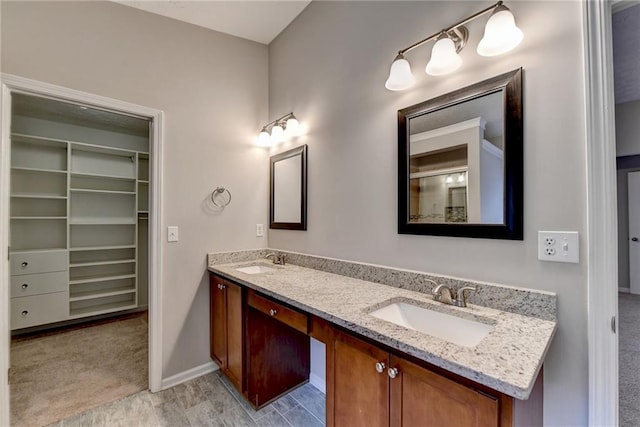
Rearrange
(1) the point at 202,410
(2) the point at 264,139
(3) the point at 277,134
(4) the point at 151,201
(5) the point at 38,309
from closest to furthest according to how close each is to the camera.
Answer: (1) the point at 202,410
(4) the point at 151,201
(3) the point at 277,134
(2) the point at 264,139
(5) the point at 38,309

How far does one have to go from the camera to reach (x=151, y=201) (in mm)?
2010

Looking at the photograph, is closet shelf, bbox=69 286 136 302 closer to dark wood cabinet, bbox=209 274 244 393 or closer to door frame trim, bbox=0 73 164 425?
door frame trim, bbox=0 73 164 425

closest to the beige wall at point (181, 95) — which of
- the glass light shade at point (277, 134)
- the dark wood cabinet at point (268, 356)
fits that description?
the glass light shade at point (277, 134)

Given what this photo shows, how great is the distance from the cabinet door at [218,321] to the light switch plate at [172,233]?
1.32 feet

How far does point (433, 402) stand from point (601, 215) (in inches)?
32.5

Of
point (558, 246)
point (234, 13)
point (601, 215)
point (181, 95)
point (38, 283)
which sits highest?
point (234, 13)

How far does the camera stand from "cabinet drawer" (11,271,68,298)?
2.76 meters

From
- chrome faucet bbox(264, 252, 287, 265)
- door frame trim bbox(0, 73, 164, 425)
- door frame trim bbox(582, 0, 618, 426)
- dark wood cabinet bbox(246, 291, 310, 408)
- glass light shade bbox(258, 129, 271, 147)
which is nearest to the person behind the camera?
door frame trim bbox(582, 0, 618, 426)

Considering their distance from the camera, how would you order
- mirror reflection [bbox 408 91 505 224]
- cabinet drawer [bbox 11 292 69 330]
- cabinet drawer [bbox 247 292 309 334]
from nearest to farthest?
mirror reflection [bbox 408 91 505 224] → cabinet drawer [bbox 247 292 309 334] → cabinet drawer [bbox 11 292 69 330]

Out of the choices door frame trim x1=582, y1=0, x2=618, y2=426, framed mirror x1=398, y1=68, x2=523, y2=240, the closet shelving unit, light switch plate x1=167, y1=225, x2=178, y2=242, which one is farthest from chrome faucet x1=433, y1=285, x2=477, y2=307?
the closet shelving unit

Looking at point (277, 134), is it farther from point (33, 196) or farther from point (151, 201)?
point (33, 196)

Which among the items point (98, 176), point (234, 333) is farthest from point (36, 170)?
point (234, 333)

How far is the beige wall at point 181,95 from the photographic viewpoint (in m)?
1.71

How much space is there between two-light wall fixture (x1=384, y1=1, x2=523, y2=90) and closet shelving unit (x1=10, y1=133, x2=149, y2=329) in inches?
131
